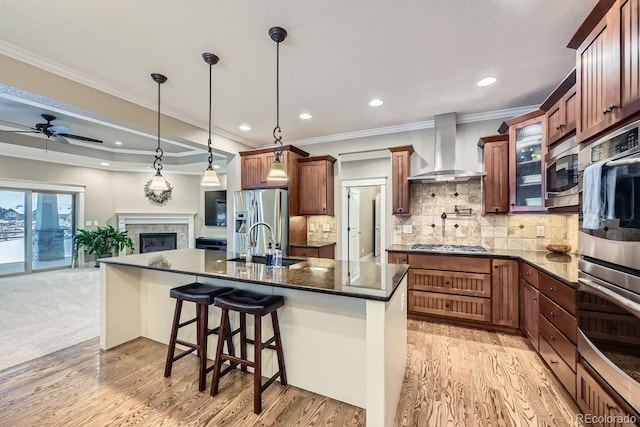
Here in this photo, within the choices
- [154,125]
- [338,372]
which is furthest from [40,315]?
[338,372]

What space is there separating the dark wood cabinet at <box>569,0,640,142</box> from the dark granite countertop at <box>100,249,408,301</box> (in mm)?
1508

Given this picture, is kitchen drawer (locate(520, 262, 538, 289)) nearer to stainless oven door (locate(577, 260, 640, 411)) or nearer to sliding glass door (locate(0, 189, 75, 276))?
stainless oven door (locate(577, 260, 640, 411))

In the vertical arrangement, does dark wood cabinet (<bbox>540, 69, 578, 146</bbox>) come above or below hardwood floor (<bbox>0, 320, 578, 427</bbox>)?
above

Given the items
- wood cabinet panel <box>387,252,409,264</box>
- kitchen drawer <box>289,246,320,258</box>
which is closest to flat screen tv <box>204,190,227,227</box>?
kitchen drawer <box>289,246,320,258</box>

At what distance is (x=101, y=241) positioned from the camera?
6535mm

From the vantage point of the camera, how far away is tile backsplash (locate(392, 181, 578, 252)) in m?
3.44

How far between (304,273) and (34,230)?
7.64 metres

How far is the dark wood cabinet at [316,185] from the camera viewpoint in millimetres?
4547

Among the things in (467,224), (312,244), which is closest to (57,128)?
(312,244)

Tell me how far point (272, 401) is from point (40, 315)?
3778 mm

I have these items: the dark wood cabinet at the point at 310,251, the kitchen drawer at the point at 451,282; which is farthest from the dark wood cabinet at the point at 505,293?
the dark wood cabinet at the point at 310,251

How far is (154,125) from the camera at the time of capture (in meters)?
3.45

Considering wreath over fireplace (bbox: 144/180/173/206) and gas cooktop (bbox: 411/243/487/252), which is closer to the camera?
gas cooktop (bbox: 411/243/487/252)

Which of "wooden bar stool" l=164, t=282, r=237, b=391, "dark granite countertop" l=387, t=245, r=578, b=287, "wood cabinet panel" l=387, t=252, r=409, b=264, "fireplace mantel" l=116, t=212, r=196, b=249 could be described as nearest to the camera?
"dark granite countertop" l=387, t=245, r=578, b=287
